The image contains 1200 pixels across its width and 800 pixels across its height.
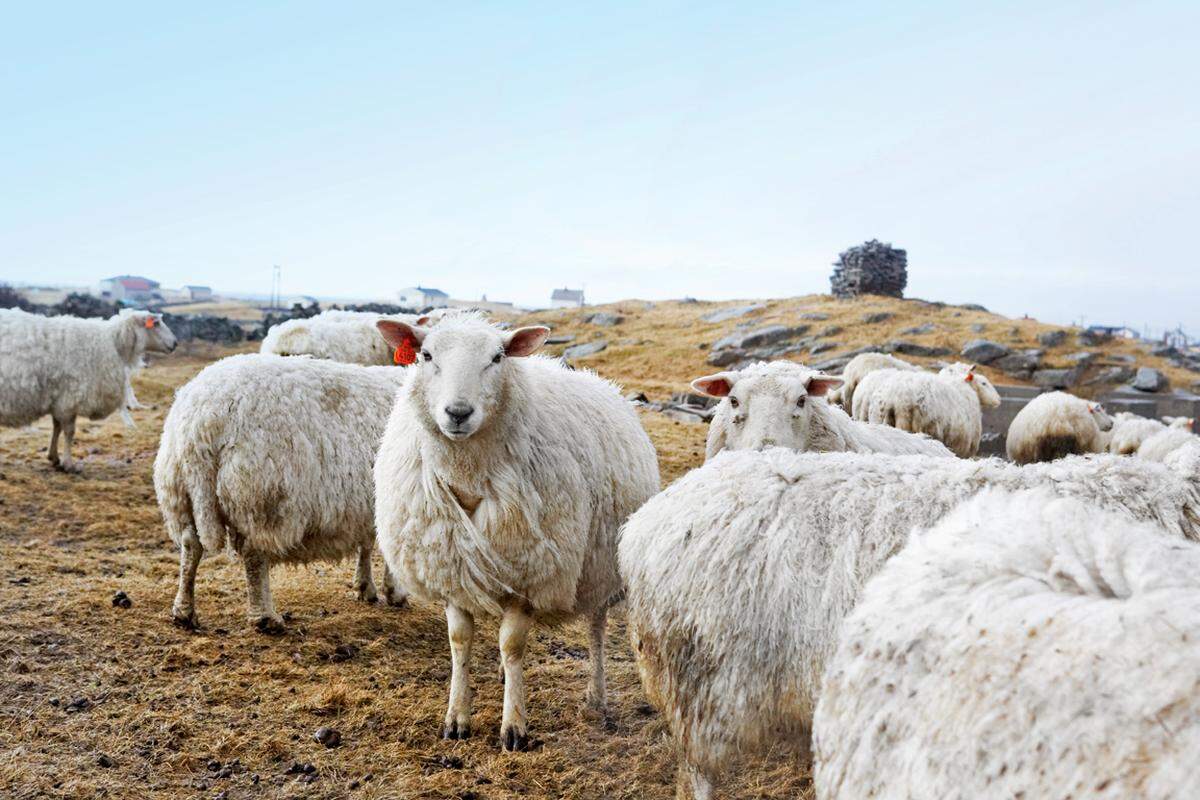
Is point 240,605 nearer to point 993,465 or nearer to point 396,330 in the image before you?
point 396,330

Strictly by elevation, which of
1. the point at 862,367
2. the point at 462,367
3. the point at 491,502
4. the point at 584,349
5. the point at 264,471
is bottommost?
the point at 584,349

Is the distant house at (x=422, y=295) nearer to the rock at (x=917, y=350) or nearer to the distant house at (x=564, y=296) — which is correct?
the distant house at (x=564, y=296)

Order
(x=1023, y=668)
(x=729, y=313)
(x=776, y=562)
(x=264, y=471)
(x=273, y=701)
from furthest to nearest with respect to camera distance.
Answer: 1. (x=729, y=313)
2. (x=264, y=471)
3. (x=273, y=701)
4. (x=776, y=562)
5. (x=1023, y=668)

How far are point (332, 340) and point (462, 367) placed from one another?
9804 millimetres

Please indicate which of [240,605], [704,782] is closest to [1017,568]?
[704,782]

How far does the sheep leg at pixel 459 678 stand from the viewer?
4.88 m

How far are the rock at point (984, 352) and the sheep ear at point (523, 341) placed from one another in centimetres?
2960

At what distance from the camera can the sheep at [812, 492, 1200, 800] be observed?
1.54 metres

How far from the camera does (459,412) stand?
15.1ft

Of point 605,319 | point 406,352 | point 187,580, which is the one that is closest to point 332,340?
point 187,580

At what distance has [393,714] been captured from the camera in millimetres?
5059

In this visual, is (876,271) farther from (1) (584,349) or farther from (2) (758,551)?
(2) (758,551)

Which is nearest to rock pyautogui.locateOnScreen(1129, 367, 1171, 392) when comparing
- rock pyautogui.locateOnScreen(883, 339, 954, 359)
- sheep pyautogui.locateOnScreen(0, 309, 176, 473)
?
rock pyautogui.locateOnScreen(883, 339, 954, 359)

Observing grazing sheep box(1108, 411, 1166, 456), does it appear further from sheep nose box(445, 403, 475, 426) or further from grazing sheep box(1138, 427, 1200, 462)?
sheep nose box(445, 403, 475, 426)
